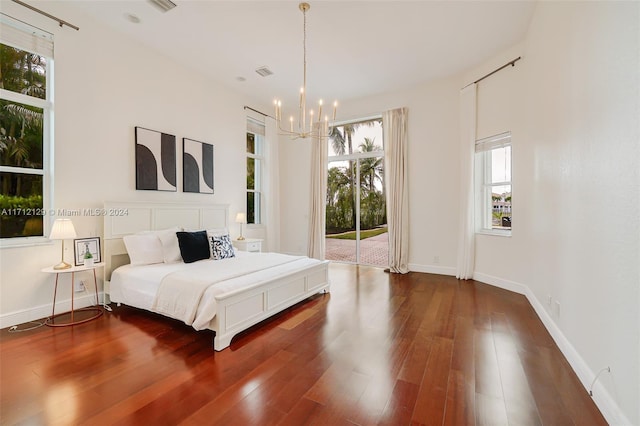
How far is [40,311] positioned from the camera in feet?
9.75

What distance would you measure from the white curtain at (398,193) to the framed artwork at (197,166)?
10.7ft

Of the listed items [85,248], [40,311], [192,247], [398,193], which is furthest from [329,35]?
[40,311]

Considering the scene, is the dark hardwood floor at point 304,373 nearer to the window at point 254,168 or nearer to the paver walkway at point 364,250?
the paver walkway at point 364,250

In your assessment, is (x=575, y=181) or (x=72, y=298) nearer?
(x=575, y=181)

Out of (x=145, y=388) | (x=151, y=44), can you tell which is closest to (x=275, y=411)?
(x=145, y=388)

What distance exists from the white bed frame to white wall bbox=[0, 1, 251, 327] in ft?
0.62

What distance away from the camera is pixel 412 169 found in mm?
5246

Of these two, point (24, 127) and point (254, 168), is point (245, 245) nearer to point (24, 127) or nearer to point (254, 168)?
point (254, 168)

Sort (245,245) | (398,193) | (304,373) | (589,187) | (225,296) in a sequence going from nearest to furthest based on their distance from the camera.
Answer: (589,187), (304,373), (225,296), (245,245), (398,193)

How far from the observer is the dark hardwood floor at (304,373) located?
5.27 feet

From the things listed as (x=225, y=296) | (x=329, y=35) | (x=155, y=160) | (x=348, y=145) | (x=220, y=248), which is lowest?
(x=225, y=296)

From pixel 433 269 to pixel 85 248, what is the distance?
5.08 m

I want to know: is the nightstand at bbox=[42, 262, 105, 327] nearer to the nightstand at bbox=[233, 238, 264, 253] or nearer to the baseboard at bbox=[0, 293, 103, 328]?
the baseboard at bbox=[0, 293, 103, 328]

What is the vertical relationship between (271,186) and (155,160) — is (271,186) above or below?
below
